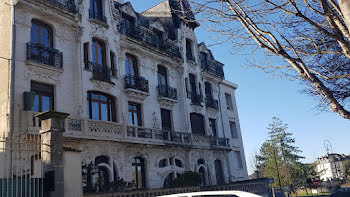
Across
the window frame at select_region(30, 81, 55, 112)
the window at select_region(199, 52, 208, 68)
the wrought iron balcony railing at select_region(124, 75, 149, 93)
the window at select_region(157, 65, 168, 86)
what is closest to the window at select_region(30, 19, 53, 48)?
the window frame at select_region(30, 81, 55, 112)

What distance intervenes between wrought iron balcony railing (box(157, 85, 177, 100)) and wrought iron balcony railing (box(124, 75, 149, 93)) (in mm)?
1675

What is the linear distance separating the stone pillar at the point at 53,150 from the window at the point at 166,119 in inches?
575

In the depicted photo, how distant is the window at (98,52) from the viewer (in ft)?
64.5

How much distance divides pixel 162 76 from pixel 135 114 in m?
4.69

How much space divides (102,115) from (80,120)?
2.50m

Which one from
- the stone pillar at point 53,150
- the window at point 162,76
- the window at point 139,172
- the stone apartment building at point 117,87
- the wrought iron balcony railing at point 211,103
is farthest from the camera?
the wrought iron balcony railing at point 211,103

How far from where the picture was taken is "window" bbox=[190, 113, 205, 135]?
26.7 m

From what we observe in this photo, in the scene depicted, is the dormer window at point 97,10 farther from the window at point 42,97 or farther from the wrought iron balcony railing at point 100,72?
the window at point 42,97

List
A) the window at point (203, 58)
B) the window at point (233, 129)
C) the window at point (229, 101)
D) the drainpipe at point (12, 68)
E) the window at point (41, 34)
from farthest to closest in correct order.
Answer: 1. the window at point (229, 101)
2. the window at point (233, 129)
3. the window at point (203, 58)
4. the window at point (41, 34)
5. the drainpipe at point (12, 68)

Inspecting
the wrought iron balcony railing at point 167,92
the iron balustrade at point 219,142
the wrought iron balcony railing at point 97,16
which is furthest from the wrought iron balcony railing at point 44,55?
the iron balustrade at point 219,142

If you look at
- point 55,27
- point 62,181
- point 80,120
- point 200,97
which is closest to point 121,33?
point 55,27

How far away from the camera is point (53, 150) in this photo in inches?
365

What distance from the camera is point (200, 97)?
27.6 metres

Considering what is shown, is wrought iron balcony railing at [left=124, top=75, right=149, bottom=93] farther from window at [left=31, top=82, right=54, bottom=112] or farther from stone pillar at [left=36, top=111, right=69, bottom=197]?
stone pillar at [left=36, top=111, right=69, bottom=197]
